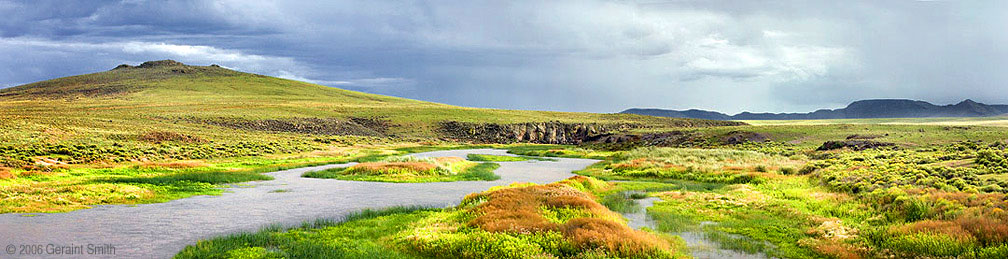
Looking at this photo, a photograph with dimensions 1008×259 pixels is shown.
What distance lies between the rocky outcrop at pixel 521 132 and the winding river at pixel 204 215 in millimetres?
104064

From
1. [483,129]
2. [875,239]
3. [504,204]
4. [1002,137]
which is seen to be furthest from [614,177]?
[483,129]

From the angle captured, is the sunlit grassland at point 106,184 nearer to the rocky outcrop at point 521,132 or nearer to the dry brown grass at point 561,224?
the dry brown grass at point 561,224

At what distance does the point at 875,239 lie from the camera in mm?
15469

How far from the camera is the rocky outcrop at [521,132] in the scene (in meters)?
139

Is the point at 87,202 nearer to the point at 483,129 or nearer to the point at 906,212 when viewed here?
the point at 906,212

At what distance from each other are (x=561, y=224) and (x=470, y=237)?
2.93 m

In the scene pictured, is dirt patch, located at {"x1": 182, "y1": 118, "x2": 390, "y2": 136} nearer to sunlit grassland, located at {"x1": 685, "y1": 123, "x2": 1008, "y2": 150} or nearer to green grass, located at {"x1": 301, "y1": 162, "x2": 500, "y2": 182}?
green grass, located at {"x1": 301, "y1": 162, "x2": 500, "y2": 182}

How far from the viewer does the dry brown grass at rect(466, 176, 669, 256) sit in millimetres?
13688

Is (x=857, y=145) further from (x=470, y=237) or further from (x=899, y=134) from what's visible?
(x=470, y=237)

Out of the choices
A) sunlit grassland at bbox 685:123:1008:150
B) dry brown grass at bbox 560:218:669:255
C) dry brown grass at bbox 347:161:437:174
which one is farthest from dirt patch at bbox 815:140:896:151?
dry brown grass at bbox 560:218:669:255

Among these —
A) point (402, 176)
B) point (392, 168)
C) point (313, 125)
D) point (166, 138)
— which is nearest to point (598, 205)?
point (402, 176)

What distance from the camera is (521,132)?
14600cm

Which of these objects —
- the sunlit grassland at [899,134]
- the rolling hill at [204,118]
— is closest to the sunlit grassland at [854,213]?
the sunlit grassland at [899,134]

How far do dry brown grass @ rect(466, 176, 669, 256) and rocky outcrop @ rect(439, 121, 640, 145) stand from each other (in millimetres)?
112890
